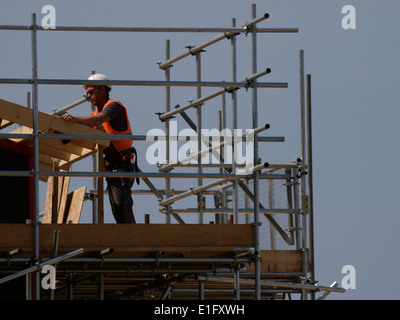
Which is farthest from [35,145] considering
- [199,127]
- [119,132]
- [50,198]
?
[199,127]

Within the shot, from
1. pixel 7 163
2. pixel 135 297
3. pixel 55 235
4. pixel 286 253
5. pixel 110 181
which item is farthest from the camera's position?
pixel 135 297

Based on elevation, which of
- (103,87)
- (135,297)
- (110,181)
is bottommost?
(135,297)

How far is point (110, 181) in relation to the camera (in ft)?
43.6

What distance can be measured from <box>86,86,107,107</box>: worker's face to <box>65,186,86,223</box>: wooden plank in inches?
36.4

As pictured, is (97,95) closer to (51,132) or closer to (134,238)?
(51,132)

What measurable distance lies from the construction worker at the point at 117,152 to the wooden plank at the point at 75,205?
310 millimetres

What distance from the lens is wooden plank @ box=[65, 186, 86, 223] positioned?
43.2 feet

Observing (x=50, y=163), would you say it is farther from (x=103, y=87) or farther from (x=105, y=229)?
(x=105, y=229)

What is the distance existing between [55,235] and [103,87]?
2375 mm

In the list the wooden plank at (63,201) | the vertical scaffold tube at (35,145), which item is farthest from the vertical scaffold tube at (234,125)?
the wooden plank at (63,201)

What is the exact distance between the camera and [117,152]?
43.8 feet

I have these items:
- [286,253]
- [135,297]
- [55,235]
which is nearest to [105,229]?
[55,235]

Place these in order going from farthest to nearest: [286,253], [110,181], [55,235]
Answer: [286,253]
[110,181]
[55,235]

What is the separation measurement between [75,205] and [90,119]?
1.22 metres
